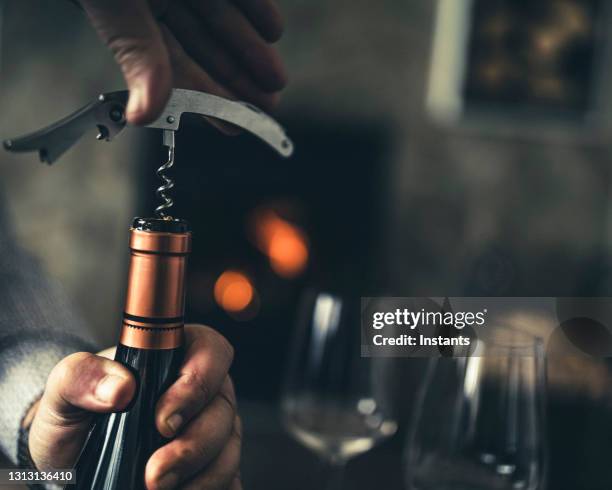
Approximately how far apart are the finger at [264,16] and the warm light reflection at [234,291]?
1674 mm

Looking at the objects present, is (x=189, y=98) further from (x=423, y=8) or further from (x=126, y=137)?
(x=423, y=8)

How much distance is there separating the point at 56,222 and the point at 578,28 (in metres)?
1.66

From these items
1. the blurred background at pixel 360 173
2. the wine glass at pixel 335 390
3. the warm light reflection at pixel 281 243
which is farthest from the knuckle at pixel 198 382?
the warm light reflection at pixel 281 243

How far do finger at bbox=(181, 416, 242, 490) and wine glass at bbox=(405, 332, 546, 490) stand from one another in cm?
17

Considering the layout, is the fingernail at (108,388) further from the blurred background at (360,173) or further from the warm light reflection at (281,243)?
the warm light reflection at (281,243)

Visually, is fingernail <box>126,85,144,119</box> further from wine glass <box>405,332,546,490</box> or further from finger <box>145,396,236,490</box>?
wine glass <box>405,332,546,490</box>

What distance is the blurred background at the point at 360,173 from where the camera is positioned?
178 cm

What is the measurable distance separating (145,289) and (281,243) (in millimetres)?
1737

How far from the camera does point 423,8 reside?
1.92 meters

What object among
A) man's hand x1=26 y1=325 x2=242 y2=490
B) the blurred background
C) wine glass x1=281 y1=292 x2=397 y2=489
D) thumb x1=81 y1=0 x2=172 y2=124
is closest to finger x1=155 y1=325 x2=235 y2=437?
man's hand x1=26 y1=325 x2=242 y2=490

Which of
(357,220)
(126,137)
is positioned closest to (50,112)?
(126,137)

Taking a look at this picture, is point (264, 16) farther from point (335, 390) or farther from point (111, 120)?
point (335, 390)

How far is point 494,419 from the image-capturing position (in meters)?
0.39

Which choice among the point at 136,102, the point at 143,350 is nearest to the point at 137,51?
the point at 136,102
